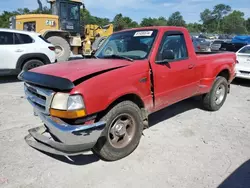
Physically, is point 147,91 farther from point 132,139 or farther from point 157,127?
point 157,127

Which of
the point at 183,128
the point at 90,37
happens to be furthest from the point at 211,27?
the point at 183,128

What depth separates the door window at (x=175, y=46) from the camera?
405 centimetres

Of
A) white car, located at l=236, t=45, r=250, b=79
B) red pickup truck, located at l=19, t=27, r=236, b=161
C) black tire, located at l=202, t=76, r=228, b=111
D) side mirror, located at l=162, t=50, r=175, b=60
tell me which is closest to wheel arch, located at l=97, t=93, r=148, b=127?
red pickup truck, located at l=19, t=27, r=236, b=161

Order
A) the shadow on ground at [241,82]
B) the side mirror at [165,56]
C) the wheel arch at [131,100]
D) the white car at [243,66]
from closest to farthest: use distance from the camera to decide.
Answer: the wheel arch at [131,100]
the side mirror at [165,56]
the white car at [243,66]
the shadow on ground at [241,82]

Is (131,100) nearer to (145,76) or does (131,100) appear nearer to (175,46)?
(145,76)

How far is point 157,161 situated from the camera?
135 inches

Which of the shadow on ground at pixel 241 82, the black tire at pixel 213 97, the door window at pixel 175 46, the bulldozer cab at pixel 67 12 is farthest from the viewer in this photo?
the bulldozer cab at pixel 67 12

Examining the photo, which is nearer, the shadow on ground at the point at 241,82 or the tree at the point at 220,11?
the shadow on ground at the point at 241,82

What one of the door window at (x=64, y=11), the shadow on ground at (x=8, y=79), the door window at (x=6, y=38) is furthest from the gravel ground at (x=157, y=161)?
the door window at (x=64, y=11)

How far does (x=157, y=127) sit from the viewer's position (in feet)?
15.2

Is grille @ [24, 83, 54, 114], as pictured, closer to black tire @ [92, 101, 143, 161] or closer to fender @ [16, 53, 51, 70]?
black tire @ [92, 101, 143, 161]

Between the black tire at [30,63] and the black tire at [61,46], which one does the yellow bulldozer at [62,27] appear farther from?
the black tire at [30,63]

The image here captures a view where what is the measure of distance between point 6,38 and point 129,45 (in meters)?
5.23

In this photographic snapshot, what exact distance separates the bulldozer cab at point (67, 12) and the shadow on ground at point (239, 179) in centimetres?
1113
